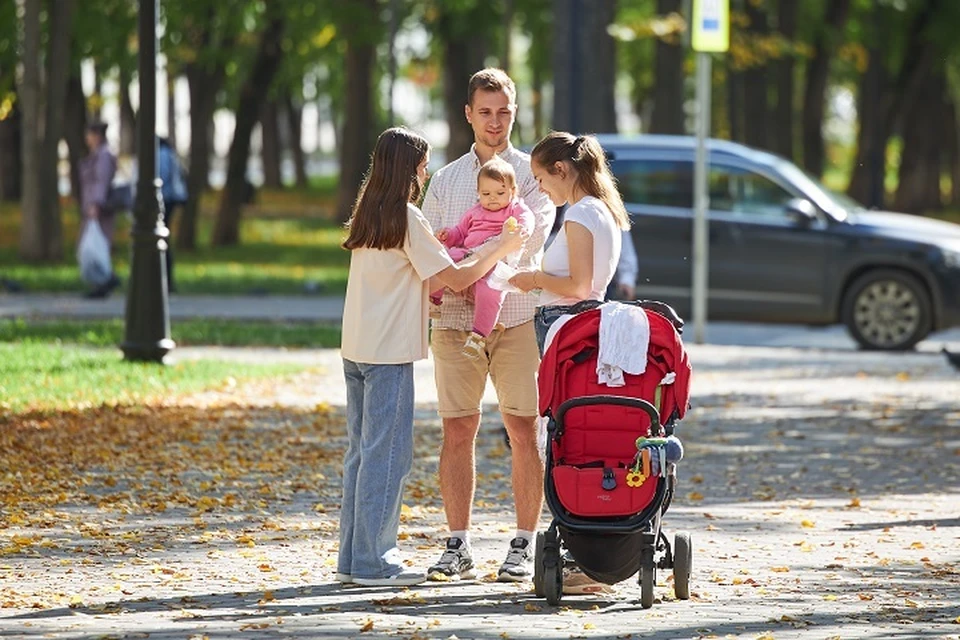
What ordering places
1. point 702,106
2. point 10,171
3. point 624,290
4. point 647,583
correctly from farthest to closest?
point 10,171 < point 702,106 < point 624,290 < point 647,583

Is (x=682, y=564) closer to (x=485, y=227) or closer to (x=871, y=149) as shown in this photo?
(x=485, y=227)

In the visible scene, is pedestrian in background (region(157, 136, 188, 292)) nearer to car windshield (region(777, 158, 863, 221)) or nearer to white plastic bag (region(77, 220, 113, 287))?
white plastic bag (region(77, 220, 113, 287))

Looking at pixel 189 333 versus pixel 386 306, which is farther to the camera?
pixel 189 333

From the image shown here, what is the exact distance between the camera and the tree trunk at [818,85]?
39122mm

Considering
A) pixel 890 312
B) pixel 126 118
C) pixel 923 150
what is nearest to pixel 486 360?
pixel 890 312

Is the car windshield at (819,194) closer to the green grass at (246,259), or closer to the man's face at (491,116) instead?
the green grass at (246,259)

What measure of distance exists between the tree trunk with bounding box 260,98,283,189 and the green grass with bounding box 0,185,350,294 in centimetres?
590

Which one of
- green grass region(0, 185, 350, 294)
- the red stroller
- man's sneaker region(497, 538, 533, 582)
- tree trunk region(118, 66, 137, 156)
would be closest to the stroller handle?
the red stroller

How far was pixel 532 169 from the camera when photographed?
789 cm

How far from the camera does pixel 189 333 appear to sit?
18.3 meters

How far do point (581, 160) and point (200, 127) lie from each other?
23.8 meters

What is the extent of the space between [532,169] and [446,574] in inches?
62.2

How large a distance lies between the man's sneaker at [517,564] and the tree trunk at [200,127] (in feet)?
72.8

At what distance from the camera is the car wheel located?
18828 millimetres
